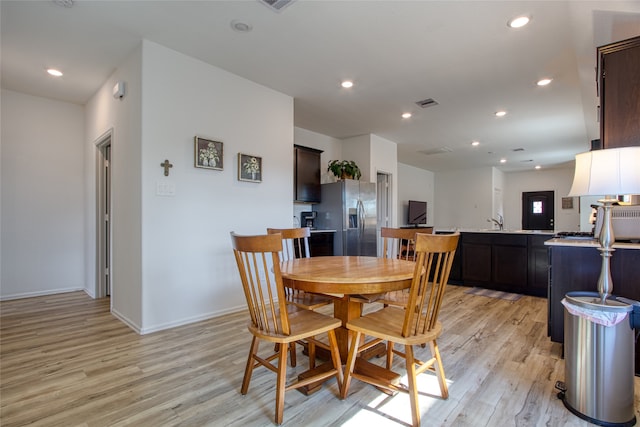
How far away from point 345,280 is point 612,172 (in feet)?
5.01

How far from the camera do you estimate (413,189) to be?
968 cm

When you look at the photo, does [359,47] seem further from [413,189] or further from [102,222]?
[413,189]

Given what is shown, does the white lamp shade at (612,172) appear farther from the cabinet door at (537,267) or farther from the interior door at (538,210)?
the interior door at (538,210)

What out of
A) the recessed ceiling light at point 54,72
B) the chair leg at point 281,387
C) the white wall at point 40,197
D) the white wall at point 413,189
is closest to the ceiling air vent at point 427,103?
the chair leg at point 281,387

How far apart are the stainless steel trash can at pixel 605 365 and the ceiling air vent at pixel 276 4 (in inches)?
107

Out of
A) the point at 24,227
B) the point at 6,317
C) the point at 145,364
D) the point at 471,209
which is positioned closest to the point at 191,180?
the point at 145,364

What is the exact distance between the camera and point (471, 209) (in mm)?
9977

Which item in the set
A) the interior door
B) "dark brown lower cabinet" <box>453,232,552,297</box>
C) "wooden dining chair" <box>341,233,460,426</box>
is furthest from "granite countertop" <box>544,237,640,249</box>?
the interior door

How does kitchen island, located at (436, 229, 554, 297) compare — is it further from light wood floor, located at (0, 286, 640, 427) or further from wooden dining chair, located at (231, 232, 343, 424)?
wooden dining chair, located at (231, 232, 343, 424)

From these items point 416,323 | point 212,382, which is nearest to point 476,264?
point 416,323

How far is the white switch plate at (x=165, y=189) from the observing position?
9.62 ft

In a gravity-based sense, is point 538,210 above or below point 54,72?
below

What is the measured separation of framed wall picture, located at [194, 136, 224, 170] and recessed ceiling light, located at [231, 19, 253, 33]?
1094 millimetres

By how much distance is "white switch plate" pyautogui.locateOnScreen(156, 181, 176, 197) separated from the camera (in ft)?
9.62
